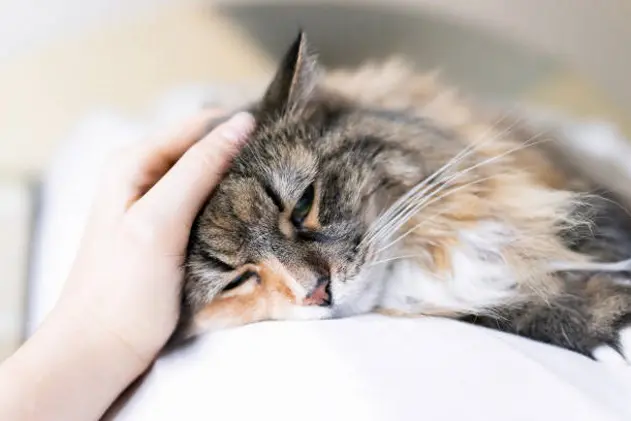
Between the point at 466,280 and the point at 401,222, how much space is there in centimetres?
14

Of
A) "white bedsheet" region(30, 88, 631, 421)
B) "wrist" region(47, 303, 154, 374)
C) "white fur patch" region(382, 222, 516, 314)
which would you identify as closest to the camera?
"white bedsheet" region(30, 88, 631, 421)

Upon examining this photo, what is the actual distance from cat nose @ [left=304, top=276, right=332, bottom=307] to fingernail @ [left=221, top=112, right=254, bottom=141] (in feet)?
0.71

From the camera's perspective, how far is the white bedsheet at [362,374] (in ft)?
2.05

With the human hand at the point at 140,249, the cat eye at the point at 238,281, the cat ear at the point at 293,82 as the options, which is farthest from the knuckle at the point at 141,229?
the cat ear at the point at 293,82

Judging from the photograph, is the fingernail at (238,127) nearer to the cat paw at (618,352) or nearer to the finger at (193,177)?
the finger at (193,177)

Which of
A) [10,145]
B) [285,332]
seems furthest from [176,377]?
[10,145]

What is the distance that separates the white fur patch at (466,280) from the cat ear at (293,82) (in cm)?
25

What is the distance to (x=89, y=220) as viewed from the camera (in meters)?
0.82

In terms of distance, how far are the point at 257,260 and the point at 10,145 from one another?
Answer: 329 mm

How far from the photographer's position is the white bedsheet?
626 millimetres

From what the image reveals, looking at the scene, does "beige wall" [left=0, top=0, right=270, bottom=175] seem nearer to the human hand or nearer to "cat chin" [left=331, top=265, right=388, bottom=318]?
the human hand

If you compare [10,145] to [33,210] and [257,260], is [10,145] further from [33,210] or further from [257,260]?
[257,260]

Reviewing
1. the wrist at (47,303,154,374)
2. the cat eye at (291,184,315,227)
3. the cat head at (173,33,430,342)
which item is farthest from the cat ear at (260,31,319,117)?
the wrist at (47,303,154,374)

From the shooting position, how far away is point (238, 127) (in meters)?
0.85
